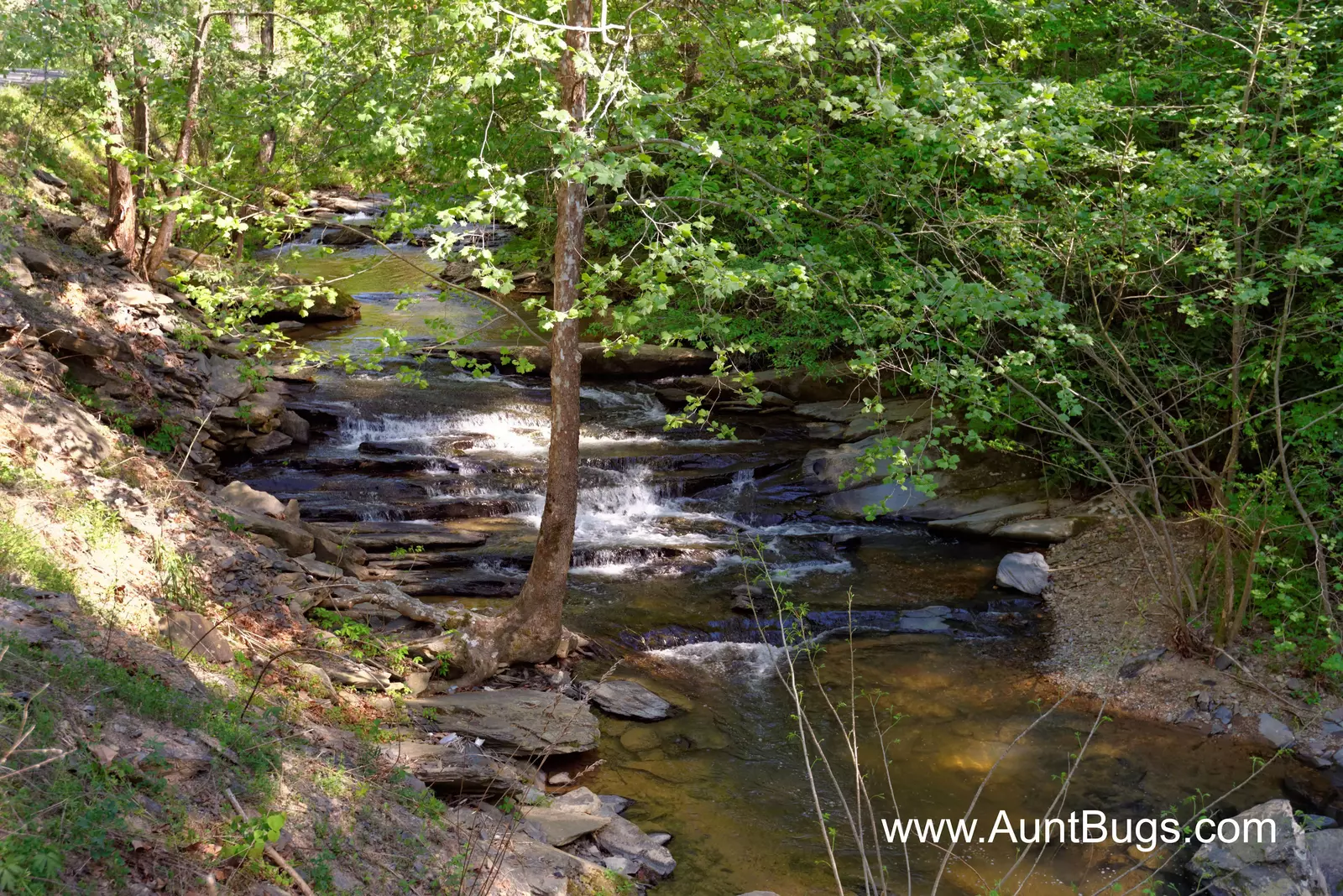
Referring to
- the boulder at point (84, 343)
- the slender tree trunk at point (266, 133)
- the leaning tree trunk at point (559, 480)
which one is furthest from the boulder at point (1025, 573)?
the boulder at point (84, 343)

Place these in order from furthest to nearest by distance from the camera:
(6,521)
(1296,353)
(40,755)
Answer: (1296,353), (6,521), (40,755)

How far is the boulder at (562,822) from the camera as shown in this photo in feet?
19.9

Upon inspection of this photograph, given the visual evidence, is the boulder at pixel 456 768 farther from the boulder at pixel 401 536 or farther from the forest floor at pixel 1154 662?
the forest floor at pixel 1154 662

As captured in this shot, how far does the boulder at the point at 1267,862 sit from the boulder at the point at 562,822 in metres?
3.69

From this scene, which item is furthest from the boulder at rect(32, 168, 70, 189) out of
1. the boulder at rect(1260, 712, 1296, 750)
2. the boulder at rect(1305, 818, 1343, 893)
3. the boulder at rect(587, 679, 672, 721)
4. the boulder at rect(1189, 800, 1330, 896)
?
the boulder at rect(1305, 818, 1343, 893)

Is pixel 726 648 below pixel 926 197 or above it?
below

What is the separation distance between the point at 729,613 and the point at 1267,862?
212 inches

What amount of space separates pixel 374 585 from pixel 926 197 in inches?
241

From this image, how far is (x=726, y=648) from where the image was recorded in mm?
9867

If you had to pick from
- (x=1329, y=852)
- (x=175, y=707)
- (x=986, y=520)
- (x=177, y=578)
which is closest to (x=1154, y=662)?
(x=1329, y=852)

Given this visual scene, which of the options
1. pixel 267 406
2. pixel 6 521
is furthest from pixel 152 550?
pixel 267 406

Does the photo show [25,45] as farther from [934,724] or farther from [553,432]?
[934,724]

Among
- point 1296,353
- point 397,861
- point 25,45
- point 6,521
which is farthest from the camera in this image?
point 25,45

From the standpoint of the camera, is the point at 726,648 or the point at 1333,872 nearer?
the point at 1333,872
